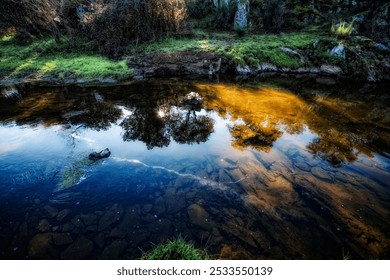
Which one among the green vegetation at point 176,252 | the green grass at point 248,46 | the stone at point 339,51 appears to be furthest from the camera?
the green grass at point 248,46

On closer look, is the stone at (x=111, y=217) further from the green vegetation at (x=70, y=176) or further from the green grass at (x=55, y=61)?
the green grass at (x=55, y=61)

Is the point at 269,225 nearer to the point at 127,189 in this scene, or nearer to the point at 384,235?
the point at 384,235

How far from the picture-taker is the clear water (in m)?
3.61

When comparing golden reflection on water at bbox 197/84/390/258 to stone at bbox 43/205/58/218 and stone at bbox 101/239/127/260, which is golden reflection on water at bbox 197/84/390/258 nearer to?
stone at bbox 101/239/127/260

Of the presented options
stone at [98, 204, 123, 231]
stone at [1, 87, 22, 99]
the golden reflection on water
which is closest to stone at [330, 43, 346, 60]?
the golden reflection on water

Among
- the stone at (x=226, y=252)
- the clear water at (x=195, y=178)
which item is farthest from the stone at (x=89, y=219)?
the stone at (x=226, y=252)

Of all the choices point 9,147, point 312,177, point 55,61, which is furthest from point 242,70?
point 9,147

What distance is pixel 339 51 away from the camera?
42.2ft

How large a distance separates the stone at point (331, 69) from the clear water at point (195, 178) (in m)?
4.58

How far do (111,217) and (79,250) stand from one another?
67cm

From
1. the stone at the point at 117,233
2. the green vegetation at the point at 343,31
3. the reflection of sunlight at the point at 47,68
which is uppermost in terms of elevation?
the green vegetation at the point at 343,31

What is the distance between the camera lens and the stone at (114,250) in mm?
3373

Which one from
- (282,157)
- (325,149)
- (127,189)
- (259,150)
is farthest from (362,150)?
(127,189)

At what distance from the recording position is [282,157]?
5.56 m
